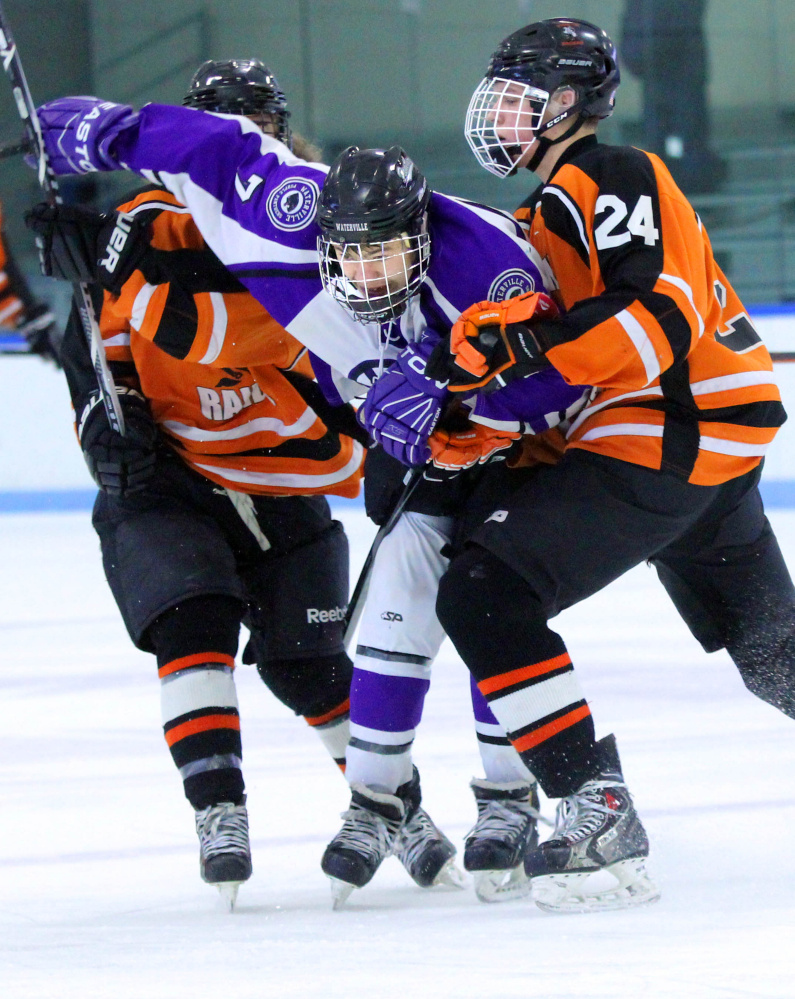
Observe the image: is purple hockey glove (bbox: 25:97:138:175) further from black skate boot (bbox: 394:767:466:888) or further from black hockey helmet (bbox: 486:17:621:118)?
black skate boot (bbox: 394:767:466:888)

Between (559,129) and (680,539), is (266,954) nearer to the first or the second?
(680,539)

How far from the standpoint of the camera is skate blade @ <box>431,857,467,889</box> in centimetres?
192

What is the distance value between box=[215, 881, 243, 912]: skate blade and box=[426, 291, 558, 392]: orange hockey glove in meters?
0.70

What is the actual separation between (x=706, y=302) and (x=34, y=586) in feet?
9.83

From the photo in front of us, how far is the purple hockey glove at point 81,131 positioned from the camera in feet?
6.14

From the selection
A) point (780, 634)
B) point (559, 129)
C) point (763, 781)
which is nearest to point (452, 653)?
point (763, 781)

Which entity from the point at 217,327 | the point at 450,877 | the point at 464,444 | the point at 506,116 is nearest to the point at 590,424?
the point at 464,444

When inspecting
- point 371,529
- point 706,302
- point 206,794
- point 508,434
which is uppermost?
point 706,302

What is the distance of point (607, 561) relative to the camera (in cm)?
172

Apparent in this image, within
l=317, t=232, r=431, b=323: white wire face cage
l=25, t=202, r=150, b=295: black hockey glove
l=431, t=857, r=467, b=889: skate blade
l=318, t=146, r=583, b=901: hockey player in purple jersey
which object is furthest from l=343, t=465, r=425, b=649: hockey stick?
l=25, t=202, r=150, b=295: black hockey glove

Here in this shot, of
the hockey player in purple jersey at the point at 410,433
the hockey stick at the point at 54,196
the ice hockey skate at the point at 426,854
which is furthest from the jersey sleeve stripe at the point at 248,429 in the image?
the ice hockey skate at the point at 426,854

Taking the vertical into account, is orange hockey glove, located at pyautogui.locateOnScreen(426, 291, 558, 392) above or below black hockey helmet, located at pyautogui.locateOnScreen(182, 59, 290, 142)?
below

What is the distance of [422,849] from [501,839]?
4.5 inches

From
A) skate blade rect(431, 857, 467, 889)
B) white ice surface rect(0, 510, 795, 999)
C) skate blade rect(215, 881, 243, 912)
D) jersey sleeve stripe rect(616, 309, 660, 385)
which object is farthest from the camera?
skate blade rect(431, 857, 467, 889)
